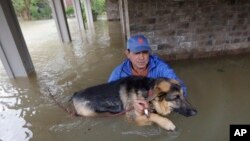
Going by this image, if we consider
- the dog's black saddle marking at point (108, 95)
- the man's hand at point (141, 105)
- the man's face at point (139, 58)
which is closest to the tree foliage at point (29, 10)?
the dog's black saddle marking at point (108, 95)

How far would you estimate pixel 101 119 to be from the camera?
3.84m

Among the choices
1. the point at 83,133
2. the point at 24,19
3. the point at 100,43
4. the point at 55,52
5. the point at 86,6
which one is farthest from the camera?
the point at 24,19

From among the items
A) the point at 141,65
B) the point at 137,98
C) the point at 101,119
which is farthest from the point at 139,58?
the point at 101,119

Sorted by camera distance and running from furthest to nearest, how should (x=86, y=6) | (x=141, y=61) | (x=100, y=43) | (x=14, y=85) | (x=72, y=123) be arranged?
(x=86, y=6), (x=100, y=43), (x=14, y=85), (x=72, y=123), (x=141, y=61)

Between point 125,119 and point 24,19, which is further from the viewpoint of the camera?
point 24,19

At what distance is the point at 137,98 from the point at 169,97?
49cm

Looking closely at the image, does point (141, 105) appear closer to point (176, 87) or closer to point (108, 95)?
point (176, 87)

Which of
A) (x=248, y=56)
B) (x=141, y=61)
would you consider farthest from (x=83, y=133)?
(x=248, y=56)

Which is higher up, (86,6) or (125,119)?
(86,6)

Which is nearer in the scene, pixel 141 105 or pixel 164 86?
pixel 164 86

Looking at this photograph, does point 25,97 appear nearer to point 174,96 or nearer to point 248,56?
point 174,96

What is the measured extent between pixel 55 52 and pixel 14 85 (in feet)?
10.1

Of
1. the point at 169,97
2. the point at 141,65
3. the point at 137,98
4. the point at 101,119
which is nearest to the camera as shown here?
the point at 169,97

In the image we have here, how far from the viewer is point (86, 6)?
619 inches
